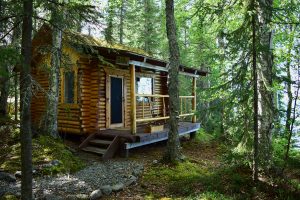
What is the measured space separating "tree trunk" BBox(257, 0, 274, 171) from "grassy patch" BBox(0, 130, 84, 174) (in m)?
5.57

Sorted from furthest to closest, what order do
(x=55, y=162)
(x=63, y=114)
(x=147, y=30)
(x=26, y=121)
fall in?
(x=147, y=30) → (x=63, y=114) → (x=55, y=162) → (x=26, y=121)

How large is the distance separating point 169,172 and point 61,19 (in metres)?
5.37

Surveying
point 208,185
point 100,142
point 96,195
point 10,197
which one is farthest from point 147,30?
point 10,197

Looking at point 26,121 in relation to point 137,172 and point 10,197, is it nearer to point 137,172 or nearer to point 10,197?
point 10,197

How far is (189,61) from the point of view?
1030 inches

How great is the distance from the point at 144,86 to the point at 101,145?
4.78 meters

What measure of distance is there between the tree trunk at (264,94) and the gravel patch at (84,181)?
3607 mm

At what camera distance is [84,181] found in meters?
7.32

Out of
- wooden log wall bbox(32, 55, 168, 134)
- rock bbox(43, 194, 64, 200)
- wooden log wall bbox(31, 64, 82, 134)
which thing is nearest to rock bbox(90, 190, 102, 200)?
rock bbox(43, 194, 64, 200)

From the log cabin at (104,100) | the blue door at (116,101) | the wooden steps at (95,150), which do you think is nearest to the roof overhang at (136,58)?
the log cabin at (104,100)

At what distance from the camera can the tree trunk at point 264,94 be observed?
6.23 m

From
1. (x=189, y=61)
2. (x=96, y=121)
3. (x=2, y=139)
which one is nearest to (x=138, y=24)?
(x=189, y=61)

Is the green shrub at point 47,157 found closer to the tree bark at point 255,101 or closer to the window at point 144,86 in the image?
the window at point 144,86

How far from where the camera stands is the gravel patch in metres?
6.52
